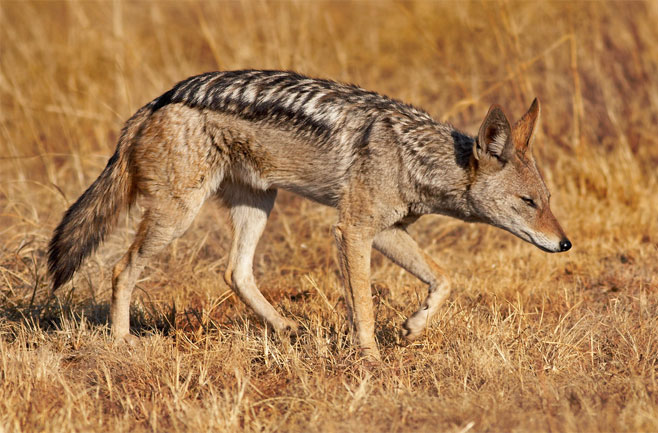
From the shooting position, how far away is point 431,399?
3969 mm

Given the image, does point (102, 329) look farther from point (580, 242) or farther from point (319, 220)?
point (580, 242)

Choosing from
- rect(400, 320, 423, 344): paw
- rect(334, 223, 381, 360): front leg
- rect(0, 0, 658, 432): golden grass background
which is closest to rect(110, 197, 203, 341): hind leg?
rect(0, 0, 658, 432): golden grass background

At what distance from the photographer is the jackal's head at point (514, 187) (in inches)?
180

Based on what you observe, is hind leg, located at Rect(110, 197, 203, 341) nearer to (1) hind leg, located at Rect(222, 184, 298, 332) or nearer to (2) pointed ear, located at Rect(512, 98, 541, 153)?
(1) hind leg, located at Rect(222, 184, 298, 332)

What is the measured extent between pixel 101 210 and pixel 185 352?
1.11m

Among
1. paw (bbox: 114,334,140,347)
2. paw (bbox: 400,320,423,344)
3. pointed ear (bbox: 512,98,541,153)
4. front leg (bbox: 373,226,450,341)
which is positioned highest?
pointed ear (bbox: 512,98,541,153)

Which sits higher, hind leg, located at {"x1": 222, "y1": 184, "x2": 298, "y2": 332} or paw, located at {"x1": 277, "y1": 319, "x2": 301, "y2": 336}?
hind leg, located at {"x1": 222, "y1": 184, "x2": 298, "y2": 332}

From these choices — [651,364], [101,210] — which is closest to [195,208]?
[101,210]

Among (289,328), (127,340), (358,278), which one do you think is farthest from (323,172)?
(127,340)

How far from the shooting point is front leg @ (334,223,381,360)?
15.2ft

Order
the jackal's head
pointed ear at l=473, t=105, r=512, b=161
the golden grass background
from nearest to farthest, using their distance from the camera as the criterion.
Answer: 1. the golden grass background
2. pointed ear at l=473, t=105, r=512, b=161
3. the jackal's head

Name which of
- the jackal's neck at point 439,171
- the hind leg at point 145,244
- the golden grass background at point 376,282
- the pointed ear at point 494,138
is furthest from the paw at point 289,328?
the pointed ear at point 494,138

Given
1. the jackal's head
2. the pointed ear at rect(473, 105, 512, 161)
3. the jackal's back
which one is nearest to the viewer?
the pointed ear at rect(473, 105, 512, 161)

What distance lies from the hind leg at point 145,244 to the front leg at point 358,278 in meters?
0.99
